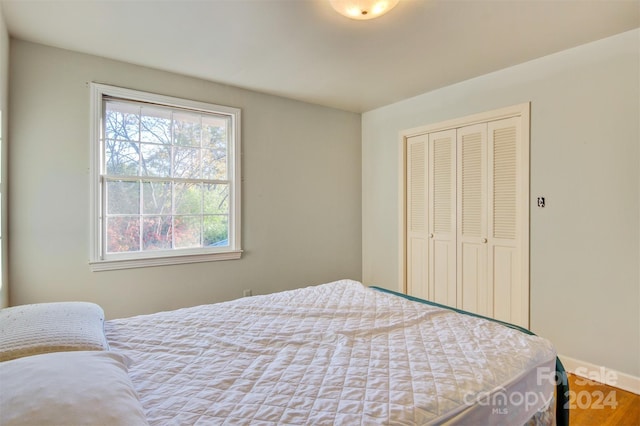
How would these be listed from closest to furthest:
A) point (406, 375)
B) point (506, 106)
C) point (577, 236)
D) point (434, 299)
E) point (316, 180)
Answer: point (406, 375) → point (577, 236) → point (506, 106) → point (434, 299) → point (316, 180)

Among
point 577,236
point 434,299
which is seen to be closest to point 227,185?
point 434,299

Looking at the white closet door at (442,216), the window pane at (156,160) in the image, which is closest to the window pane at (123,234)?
the window pane at (156,160)

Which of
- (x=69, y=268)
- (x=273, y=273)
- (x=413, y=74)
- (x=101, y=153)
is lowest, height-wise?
(x=273, y=273)

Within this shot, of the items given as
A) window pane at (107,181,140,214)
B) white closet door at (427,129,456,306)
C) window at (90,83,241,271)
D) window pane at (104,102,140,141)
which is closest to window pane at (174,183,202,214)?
window at (90,83,241,271)

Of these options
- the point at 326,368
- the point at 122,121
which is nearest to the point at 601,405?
the point at 326,368

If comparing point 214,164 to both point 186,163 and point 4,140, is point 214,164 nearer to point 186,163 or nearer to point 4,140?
point 186,163

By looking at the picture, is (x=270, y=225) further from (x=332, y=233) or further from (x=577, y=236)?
(x=577, y=236)

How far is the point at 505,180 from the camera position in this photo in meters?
2.95

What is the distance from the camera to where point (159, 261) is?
2.91m

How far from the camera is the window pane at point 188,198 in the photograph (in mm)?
3070

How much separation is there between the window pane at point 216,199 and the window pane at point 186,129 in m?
0.44

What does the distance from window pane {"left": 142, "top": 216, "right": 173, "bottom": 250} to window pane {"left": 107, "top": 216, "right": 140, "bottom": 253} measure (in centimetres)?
6

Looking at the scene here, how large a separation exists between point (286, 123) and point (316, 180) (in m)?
0.73

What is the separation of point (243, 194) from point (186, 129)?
0.80 m
